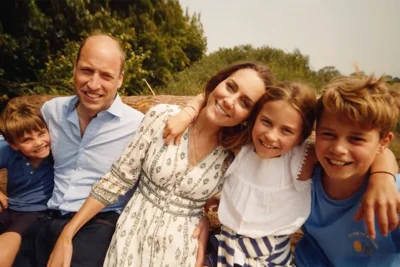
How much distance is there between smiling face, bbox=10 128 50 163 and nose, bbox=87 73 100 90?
41 centimetres

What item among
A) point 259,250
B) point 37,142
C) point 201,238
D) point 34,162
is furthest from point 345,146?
point 34,162

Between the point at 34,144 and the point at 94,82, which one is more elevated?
the point at 94,82

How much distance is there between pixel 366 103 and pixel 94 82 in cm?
139

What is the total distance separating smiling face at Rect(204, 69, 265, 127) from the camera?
1.58m

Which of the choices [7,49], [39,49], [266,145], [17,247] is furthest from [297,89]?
[39,49]

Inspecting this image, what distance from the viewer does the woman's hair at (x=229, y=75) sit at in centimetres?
166

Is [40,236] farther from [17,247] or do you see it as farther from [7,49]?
[7,49]

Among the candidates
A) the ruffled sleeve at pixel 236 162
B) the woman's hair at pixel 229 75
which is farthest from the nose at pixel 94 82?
the ruffled sleeve at pixel 236 162

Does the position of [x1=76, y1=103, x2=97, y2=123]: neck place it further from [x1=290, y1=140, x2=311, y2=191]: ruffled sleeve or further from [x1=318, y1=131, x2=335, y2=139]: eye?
[x1=318, y1=131, x2=335, y2=139]: eye

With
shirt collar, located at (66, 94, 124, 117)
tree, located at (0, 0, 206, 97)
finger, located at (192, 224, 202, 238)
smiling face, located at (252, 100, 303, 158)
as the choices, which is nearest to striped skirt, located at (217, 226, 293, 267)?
finger, located at (192, 224, 202, 238)

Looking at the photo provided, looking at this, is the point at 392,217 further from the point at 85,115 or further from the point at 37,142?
the point at 37,142

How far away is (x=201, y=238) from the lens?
5.76ft

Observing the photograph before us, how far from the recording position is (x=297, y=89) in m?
1.57

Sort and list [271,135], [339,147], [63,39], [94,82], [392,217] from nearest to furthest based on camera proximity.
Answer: [392,217] → [339,147] → [271,135] → [94,82] → [63,39]
